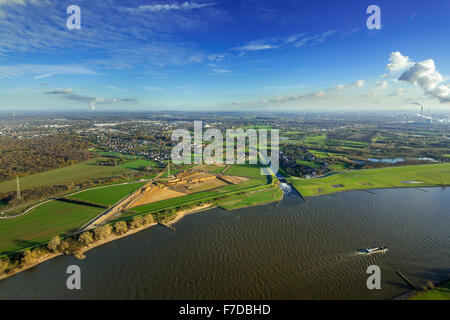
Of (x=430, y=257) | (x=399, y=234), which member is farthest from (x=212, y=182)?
(x=430, y=257)

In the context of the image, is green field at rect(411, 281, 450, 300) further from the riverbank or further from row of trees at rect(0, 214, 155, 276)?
row of trees at rect(0, 214, 155, 276)

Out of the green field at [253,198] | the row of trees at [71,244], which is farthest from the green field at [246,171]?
the row of trees at [71,244]

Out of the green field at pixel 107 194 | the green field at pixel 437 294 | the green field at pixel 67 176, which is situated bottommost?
the green field at pixel 437 294

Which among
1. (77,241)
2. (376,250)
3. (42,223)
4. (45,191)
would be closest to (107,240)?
(77,241)

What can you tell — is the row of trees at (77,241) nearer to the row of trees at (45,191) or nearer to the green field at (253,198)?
the green field at (253,198)

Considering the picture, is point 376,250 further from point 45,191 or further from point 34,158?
point 34,158

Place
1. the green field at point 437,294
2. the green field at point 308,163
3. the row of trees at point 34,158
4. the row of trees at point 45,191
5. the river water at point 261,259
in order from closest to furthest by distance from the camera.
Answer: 1. the green field at point 437,294
2. the river water at point 261,259
3. the row of trees at point 45,191
4. the row of trees at point 34,158
5. the green field at point 308,163
